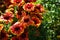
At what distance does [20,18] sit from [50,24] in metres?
0.61

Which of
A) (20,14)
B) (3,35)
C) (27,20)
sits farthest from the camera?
(20,14)

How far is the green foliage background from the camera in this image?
3.57 meters

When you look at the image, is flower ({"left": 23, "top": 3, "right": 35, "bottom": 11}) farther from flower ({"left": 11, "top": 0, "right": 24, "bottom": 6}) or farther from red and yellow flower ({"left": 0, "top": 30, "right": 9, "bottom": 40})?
red and yellow flower ({"left": 0, "top": 30, "right": 9, "bottom": 40})

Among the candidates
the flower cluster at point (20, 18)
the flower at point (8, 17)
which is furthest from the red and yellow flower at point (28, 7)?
the flower at point (8, 17)

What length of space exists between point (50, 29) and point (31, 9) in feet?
2.07

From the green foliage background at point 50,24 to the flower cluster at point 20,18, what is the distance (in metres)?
0.21

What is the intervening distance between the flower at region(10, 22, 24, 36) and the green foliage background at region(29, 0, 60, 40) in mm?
303

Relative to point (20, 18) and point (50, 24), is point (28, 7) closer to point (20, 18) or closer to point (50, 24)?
point (20, 18)

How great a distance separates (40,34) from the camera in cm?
354

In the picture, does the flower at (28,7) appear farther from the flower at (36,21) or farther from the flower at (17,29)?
the flower at (17,29)

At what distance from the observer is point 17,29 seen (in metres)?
3.15

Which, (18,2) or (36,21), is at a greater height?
(18,2)

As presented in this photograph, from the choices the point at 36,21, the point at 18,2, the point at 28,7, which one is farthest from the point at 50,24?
the point at 18,2

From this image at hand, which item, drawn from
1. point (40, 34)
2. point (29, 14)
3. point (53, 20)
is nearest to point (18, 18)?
point (29, 14)
